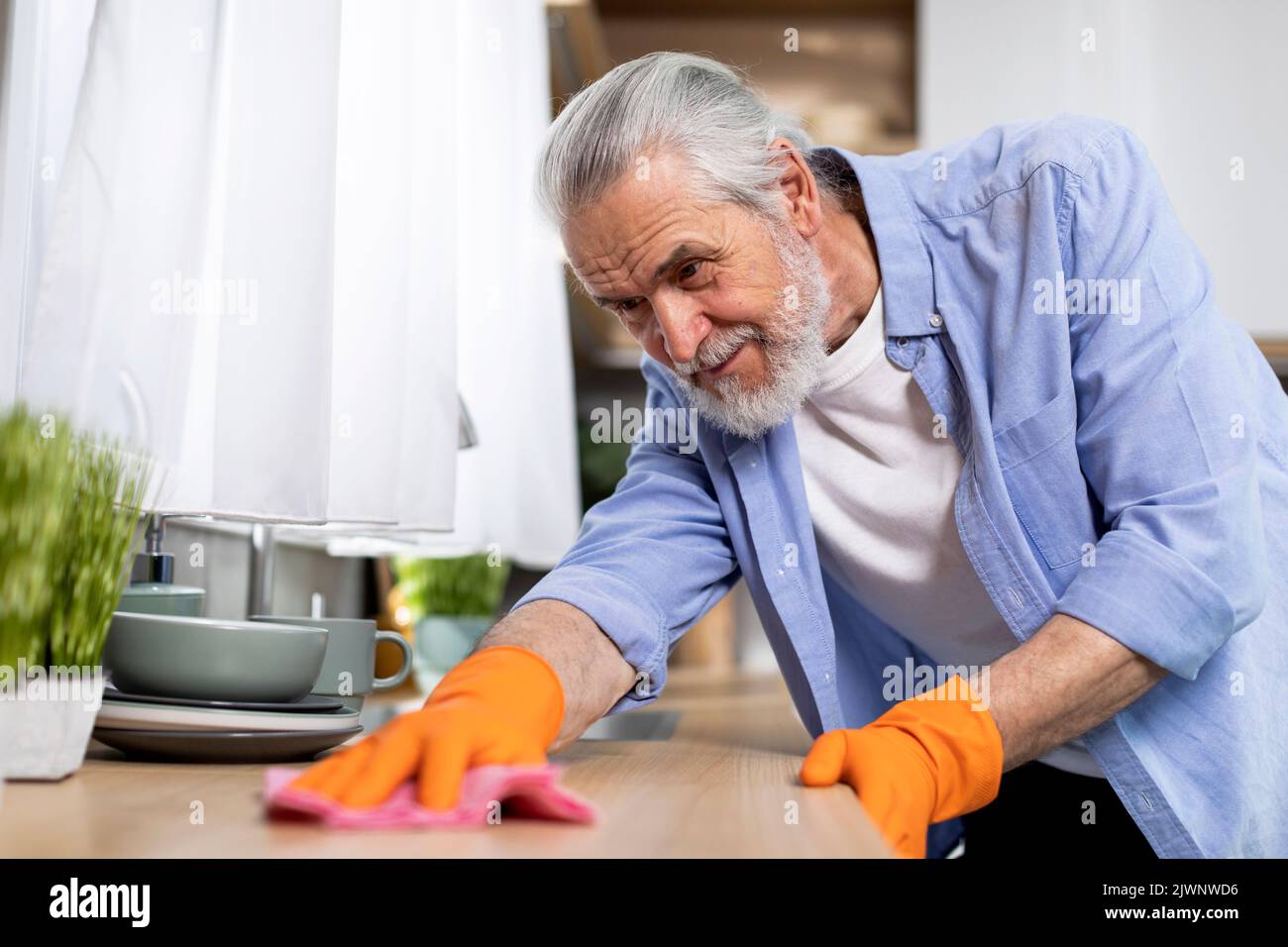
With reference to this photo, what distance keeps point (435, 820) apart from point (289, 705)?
265 mm

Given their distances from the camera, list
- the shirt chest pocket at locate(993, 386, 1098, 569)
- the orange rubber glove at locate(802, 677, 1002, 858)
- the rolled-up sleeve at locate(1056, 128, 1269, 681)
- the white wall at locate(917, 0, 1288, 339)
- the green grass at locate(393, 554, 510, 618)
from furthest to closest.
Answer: the white wall at locate(917, 0, 1288, 339) → the green grass at locate(393, 554, 510, 618) → the shirt chest pocket at locate(993, 386, 1098, 569) → the rolled-up sleeve at locate(1056, 128, 1269, 681) → the orange rubber glove at locate(802, 677, 1002, 858)

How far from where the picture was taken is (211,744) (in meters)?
0.67

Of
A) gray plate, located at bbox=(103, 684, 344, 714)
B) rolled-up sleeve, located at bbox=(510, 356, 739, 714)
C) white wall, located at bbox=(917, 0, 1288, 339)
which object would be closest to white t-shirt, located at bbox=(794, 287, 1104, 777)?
rolled-up sleeve, located at bbox=(510, 356, 739, 714)

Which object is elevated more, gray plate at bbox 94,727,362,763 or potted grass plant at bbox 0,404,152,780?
potted grass plant at bbox 0,404,152,780

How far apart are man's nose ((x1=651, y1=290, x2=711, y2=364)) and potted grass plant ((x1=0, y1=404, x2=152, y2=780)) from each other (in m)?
0.46

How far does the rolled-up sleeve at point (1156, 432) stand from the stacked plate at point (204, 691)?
514 millimetres

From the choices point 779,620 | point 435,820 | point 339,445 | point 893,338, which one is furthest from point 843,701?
point 435,820

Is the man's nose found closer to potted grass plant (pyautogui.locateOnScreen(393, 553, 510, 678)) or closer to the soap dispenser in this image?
the soap dispenser

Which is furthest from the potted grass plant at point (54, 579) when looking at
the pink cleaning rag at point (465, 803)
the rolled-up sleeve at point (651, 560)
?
the rolled-up sleeve at point (651, 560)

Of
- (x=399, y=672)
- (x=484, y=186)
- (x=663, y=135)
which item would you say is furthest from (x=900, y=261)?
(x=484, y=186)

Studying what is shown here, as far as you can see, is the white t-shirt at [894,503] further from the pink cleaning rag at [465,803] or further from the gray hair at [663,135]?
the pink cleaning rag at [465,803]

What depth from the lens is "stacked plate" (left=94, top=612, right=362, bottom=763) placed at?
654 millimetres

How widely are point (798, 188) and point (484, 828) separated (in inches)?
27.2

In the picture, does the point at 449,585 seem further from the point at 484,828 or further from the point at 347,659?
the point at 484,828
